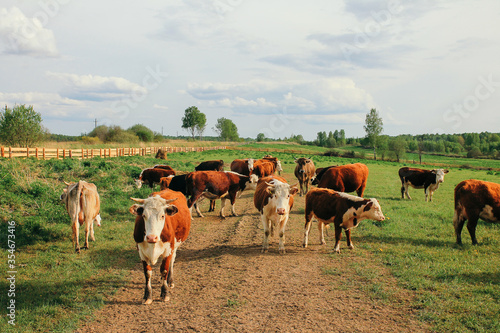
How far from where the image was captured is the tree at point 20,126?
33219 millimetres

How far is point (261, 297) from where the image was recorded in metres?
5.65

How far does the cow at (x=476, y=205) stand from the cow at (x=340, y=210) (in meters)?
2.77

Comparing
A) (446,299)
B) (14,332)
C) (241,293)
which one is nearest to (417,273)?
(446,299)

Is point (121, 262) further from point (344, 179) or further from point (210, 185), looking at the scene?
point (344, 179)

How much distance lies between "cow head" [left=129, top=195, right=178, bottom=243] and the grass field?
1684 mm

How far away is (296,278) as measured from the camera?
6.48m

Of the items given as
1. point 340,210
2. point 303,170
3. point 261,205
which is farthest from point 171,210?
point 303,170

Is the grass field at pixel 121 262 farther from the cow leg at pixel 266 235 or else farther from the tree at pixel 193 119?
the tree at pixel 193 119

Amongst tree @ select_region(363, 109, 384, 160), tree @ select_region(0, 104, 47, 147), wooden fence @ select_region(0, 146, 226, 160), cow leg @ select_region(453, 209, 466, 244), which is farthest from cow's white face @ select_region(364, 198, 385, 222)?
tree @ select_region(363, 109, 384, 160)

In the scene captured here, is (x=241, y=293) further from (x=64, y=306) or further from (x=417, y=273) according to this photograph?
(x=417, y=273)

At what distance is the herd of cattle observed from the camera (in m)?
5.36

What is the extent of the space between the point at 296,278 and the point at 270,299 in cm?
108

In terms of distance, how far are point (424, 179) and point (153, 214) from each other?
1575cm

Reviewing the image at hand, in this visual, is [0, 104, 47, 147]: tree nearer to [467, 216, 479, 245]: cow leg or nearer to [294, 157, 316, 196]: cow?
[294, 157, 316, 196]: cow
